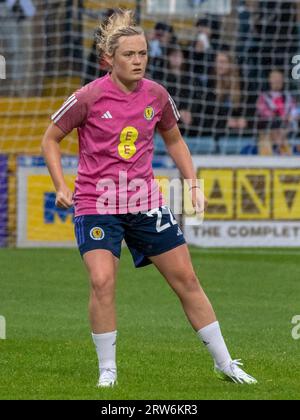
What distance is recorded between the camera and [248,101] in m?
17.8

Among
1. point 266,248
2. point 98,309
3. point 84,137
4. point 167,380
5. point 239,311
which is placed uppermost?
point 84,137

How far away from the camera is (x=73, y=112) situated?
6.75m

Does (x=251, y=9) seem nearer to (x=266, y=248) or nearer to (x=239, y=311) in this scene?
(x=266, y=248)

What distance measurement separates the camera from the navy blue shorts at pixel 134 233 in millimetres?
6754

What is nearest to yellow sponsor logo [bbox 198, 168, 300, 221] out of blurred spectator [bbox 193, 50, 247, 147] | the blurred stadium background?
the blurred stadium background

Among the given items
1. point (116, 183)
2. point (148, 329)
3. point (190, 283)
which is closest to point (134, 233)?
point (116, 183)

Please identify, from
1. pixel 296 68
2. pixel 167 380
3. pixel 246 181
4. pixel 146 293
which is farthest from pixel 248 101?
pixel 167 380

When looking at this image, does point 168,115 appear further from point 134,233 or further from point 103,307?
point 103,307

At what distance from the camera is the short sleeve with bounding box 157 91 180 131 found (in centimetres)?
697

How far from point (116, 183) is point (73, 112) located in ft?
1.46

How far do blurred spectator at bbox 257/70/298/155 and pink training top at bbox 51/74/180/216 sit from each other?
1033cm

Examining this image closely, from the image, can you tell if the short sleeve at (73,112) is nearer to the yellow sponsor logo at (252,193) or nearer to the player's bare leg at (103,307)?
the player's bare leg at (103,307)

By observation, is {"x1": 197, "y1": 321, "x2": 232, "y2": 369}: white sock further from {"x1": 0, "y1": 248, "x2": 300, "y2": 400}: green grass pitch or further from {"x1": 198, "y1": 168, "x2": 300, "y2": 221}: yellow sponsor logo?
{"x1": 198, "y1": 168, "x2": 300, "y2": 221}: yellow sponsor logo
